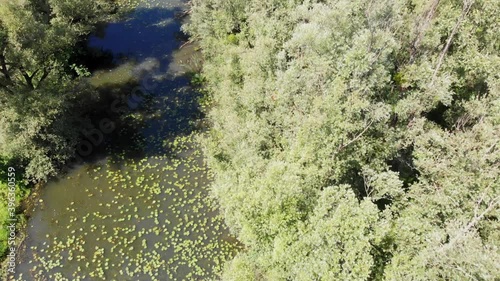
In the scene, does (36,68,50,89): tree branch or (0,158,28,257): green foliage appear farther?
(36,68,50,89): tree branch

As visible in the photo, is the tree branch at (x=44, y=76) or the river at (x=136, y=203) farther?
the tree branch at (x=44, y=76)

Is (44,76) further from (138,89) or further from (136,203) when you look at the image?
(136,203)

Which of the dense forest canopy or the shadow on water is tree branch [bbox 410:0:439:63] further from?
the shadow on water

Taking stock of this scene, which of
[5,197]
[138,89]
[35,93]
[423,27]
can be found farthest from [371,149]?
[138,89]

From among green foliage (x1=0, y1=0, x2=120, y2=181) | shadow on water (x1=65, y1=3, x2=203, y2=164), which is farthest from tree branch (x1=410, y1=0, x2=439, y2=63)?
green foliage (x1=0, y1=0, x2=120, y2=181)

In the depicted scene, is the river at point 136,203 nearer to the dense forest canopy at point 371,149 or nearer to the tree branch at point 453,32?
the dense forest canopy at point 371,149

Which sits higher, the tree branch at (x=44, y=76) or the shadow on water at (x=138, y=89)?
the tree branch at (x=44, y=76)

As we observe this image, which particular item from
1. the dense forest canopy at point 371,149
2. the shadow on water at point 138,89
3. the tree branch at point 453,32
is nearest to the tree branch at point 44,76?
the shadow on water at point 138,89
